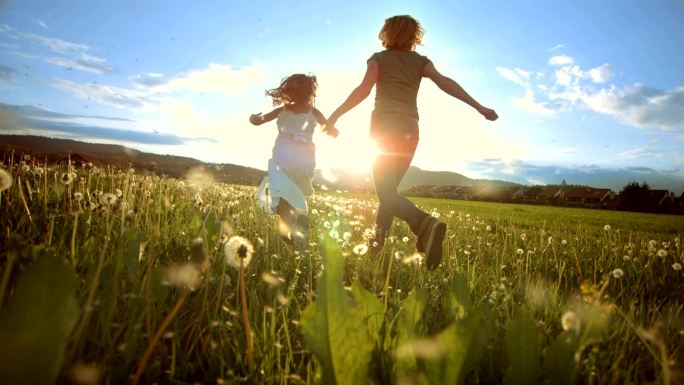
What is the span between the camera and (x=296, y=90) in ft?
21.4

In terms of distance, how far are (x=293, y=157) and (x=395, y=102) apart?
1828 mm

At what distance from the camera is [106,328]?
1380 millimetres

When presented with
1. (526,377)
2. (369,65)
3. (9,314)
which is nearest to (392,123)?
(369,65)

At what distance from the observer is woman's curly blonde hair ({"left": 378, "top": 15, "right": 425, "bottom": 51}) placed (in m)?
5.34

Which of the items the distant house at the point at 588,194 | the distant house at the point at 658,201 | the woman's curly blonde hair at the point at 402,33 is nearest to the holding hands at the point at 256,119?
the woman's curly blonde hair at the point at 402,33

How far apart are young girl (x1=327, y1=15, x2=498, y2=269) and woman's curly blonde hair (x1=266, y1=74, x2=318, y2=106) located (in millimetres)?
1405

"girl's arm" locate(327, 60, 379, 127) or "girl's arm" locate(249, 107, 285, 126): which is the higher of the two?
"girl's arm" locate(327, 60, 379, 127)


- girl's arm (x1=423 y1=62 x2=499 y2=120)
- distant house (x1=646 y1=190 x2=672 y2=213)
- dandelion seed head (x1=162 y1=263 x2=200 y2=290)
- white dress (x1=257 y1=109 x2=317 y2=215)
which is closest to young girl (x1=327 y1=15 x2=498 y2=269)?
girl's arm (x1=423 y1=62 x2=499 y2=120)

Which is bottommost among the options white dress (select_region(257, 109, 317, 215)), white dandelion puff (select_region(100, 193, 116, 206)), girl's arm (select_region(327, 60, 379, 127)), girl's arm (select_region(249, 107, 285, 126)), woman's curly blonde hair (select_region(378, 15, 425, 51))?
white dandelion puff (select_region(100, 193, 116, 206))

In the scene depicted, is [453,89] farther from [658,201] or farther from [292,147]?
[658,201]

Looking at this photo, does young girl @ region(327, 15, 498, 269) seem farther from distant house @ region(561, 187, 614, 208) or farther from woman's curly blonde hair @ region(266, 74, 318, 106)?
distant house @ region(561, 187, 614, 208)

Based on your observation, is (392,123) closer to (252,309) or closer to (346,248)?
(346,248)

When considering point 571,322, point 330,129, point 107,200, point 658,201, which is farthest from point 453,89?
point 658,201

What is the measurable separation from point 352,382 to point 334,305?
0.77 feet
